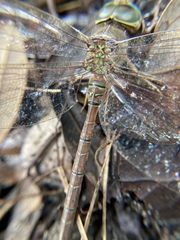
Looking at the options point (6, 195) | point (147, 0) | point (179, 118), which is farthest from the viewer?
point (147, 0)

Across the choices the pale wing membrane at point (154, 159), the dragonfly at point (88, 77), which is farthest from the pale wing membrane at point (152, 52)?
the pale wing membrane at point (154, 159)

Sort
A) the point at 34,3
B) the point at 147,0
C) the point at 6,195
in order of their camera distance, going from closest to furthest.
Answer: the point at 6,195 → the point at 147,0 → the point at 34,3

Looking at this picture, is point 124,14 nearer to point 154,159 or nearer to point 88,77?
point 88,77

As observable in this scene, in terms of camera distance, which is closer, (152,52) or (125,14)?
(152,52)

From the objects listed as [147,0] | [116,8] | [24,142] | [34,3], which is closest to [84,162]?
[24,142]

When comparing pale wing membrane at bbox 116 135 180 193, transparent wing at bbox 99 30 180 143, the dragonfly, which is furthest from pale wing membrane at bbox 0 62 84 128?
pale wing membrane at bbox 116 135 180 193

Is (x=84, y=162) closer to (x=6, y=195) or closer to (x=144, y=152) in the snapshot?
Answer: (x=144, y=152)

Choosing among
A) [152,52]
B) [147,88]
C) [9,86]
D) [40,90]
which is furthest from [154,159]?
[9,86]

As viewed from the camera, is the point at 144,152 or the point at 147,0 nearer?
the point at 144,152
